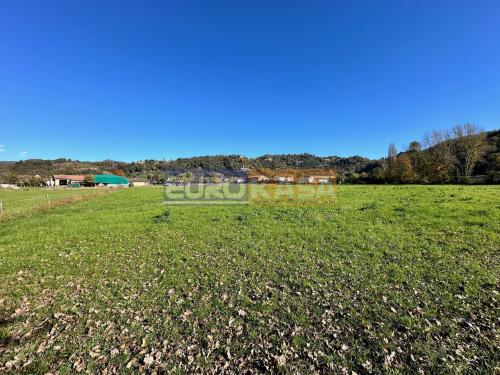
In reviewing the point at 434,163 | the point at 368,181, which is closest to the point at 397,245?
the point at 434,163

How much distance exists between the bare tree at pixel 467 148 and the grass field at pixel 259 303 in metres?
61.1

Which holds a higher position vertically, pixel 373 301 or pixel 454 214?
pixel 454 214

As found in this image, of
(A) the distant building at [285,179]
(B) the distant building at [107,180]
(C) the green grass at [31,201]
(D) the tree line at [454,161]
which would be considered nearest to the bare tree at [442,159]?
(D) the tree line at [454,161]

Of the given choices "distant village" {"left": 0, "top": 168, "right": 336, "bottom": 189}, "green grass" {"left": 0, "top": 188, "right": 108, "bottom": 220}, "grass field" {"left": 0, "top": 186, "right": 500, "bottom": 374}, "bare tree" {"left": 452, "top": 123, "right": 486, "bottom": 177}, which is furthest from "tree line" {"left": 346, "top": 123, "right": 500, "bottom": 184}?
"green grass" {"left": 0, "top": 188, "right": 108, "bottom": 220}

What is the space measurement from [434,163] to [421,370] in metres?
72.8

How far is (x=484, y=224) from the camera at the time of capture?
1243 centimetres

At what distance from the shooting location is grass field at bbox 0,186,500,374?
4.52 metres

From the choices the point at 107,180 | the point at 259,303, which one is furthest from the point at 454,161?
the point at 107,180

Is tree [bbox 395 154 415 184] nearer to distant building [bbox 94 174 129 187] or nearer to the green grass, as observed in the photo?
the green grass

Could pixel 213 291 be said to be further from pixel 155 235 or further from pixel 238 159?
pixel 238 159

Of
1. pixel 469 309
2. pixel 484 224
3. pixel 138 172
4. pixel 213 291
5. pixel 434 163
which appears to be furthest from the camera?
pixel 138 172

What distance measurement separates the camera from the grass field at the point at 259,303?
452 centimetres

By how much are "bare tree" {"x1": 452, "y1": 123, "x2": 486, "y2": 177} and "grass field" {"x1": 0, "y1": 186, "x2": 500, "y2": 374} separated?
61150mm

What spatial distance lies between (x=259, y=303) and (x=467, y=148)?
74.1 metres
